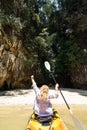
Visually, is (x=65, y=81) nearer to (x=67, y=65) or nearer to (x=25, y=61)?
(x=67, y=65)

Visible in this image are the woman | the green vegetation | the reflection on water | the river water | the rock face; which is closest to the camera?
the woman

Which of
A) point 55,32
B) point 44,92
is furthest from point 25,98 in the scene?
point 44,92

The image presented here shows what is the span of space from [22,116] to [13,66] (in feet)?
21.1

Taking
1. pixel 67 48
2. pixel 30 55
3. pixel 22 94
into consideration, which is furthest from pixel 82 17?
pixel 22 94

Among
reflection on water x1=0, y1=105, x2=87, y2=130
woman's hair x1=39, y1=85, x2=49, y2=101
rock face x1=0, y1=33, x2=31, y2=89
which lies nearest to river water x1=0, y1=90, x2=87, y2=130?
reflection on water x1=0, y1=105, x2=87, y2=130

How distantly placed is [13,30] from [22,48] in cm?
168

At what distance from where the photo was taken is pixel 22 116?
1107cm

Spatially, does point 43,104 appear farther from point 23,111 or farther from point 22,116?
point 23,111

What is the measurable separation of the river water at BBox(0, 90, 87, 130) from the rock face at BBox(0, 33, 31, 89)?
1400 mm

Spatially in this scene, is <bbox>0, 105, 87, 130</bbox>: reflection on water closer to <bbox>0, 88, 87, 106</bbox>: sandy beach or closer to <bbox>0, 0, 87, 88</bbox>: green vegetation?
<bbox>0, 88, 87, 106</bbox>: sandy beach

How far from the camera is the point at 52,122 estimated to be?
7.46 metres

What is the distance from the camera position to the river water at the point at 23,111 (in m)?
9.65

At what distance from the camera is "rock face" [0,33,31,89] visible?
1627cm

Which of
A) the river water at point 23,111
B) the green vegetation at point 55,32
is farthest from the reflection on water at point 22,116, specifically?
the green vegetation at point 55,32
